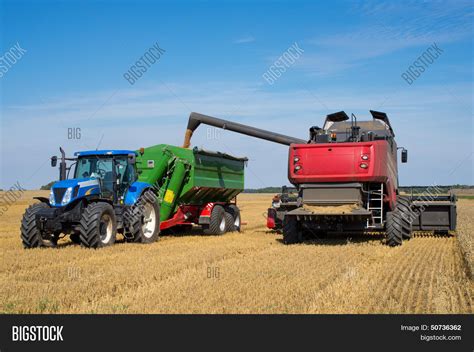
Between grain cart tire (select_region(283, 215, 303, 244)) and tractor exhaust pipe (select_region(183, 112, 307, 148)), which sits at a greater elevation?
tractor exhaust pipe (select_region(183, 112, 307, 148))

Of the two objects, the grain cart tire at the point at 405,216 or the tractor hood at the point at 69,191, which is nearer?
the tractor hood at the point at 69,191

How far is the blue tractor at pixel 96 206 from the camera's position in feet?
41.3

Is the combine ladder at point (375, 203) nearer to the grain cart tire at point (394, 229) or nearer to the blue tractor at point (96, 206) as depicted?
the grain cart tire at point (394, 229)

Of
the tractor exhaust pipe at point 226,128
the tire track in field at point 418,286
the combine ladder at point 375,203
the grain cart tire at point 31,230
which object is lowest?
the tire track in field at point 418,286

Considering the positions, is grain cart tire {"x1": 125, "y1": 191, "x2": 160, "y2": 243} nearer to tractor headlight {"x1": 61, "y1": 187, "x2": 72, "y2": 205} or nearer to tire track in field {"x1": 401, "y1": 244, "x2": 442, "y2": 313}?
tractor headlight {"x1": 61, "y1": 187, "x2": 72, "y2": 205}

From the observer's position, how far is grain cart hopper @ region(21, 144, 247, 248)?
1266cm

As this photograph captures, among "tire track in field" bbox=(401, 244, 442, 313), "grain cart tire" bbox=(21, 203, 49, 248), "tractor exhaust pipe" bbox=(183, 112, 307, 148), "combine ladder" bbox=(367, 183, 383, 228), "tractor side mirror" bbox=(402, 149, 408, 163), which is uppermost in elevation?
"tractor exhaust pipe" bbox=(183, 112, 307, 148)

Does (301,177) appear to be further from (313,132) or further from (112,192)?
(112,192)

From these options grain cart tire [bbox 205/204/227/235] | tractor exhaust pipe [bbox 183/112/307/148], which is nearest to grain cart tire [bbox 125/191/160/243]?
grain cart tire [bbox 205/204/227/235]

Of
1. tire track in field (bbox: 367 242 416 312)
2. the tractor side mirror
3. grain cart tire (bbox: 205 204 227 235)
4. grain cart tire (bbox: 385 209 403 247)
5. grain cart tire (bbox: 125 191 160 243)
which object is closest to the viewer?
tire track in field (bbox: 367 242 416 312)

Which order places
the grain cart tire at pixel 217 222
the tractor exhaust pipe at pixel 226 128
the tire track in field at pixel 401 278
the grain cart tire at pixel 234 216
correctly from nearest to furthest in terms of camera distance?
the tire track in field at pixel 401 278, the grain cart tire at pixel 217 222, the grain cart tire at pixel 234 216, the tractor exhaust pipe at pixel 226 128

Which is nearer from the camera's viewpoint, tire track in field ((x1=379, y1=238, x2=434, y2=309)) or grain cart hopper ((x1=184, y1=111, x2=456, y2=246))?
tire track in field ((x1=379, y1=238, x2=434, y2=309))

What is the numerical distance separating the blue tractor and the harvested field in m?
0.47

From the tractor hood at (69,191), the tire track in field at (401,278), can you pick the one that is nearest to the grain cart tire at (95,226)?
the tractor hood at (69,191)
